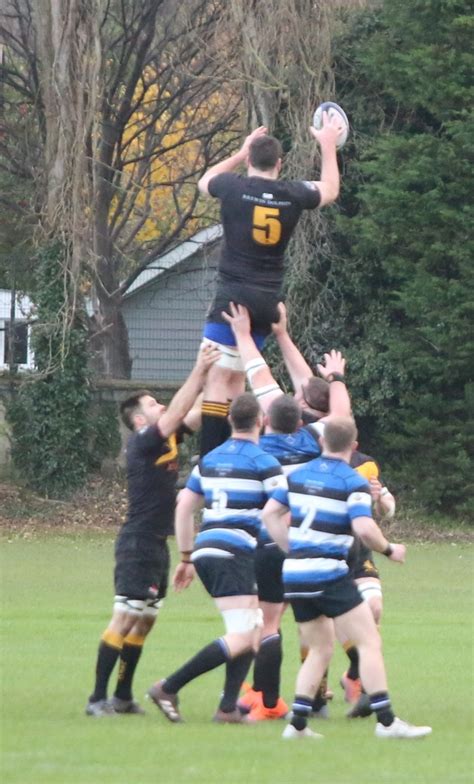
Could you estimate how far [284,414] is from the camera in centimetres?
911

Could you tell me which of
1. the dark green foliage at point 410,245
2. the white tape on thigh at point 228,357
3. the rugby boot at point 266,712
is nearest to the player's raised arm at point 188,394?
the white tape on thigh at point 228,357

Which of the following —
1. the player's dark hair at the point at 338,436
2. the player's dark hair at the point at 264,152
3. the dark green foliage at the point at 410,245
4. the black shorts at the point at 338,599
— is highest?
the player's dark hair at the point at 264,152

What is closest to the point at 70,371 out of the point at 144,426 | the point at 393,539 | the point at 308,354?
the point at 308,354

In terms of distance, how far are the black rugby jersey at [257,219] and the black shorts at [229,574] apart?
171 centimetres

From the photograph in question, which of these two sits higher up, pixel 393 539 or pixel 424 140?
pixel 424 140

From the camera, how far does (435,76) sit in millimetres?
24734

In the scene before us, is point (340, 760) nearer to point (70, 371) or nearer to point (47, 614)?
point (47, 614)

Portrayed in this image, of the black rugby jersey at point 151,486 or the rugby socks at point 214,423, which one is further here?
the black rugby jersey at point 151,486

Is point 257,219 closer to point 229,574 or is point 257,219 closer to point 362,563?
point 229,574

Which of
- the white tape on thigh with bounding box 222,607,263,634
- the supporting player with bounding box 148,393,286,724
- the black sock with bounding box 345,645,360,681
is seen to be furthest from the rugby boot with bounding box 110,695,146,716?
the black sock with bounding box 345,645,360,681

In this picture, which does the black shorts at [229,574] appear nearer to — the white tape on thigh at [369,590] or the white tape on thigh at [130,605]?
the white tape on thigh at [130,605]

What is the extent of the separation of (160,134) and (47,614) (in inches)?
839

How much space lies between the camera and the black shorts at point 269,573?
9.66 metres

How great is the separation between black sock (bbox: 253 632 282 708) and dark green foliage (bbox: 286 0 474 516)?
15548mm
